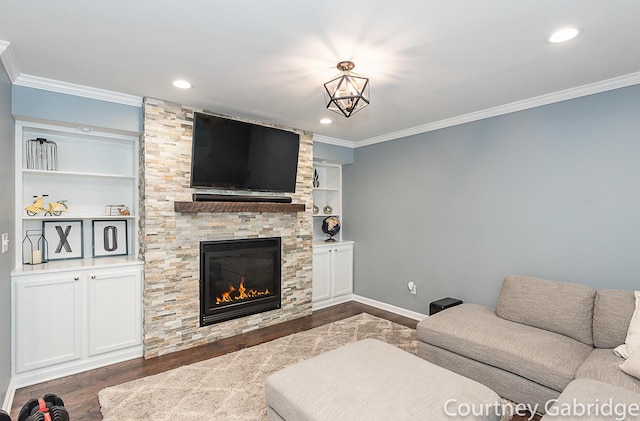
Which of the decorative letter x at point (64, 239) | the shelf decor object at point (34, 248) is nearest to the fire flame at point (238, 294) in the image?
the decorative letter x at point (64, 239)

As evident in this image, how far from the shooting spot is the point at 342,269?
4984 mm

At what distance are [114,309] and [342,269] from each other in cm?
295

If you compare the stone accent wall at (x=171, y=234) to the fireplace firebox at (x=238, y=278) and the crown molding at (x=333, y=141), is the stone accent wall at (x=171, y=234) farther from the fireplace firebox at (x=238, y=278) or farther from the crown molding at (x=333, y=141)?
the crown molding at (x=333, y=141)

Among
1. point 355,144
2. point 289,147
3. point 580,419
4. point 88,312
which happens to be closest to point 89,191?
point 88,312

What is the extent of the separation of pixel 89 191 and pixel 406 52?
3.24 metres

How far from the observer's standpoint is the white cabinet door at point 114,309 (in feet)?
9.58

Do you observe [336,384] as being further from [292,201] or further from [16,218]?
[16,218]

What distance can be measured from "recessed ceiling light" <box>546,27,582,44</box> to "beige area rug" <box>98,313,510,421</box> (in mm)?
2770

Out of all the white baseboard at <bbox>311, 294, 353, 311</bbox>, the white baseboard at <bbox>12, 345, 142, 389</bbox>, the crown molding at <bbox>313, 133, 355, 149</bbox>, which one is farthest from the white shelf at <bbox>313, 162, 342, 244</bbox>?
the white baseboard at <bbox>12, 345, 142, 389</bbox>

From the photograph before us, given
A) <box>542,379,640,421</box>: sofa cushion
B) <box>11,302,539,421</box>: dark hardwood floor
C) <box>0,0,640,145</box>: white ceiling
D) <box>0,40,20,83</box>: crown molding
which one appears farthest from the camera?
<box>11,302,539,421</box>: dark hardwood floor

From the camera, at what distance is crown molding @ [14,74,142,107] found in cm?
265

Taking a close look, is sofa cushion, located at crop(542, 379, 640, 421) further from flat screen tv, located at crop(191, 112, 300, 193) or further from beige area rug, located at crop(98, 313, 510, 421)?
flat screen tv, located at crop(191, 112, 300, 193)

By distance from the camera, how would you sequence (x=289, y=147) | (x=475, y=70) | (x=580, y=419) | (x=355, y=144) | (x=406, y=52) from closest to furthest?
(x=580, y=419) → (x=406, y=52) → (x=475, y=70) → (x=289, y=147) → (x=355, y=144)

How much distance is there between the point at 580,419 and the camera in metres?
1.48
